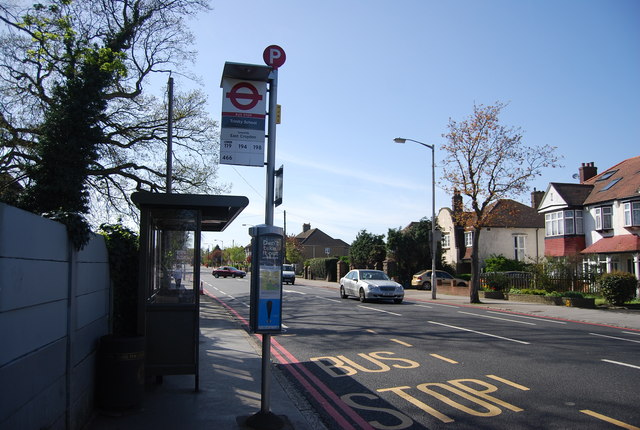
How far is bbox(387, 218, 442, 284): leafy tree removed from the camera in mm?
41188

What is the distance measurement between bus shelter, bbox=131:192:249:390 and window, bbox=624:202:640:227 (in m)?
29.5

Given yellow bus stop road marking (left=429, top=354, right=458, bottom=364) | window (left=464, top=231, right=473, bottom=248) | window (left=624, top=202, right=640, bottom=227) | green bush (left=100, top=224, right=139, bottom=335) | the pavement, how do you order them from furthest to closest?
window (left=464, top=231, right=473, bottom=248) → window (left=624, top=202, right=640, bottom=227) → yellow bus stop road marking (left=429, top=354, right=458, bottom=364) → green bush (left=100, top=224, right=139, bottom=335) → the pavement

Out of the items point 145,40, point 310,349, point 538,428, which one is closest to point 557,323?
point 310,349

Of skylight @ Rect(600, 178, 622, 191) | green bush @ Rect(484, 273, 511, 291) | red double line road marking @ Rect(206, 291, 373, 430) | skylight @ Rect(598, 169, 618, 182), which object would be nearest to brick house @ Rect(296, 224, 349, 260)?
skylight @ Rect(598, 169, 618, 182)

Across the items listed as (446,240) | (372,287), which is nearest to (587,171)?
(446,240)

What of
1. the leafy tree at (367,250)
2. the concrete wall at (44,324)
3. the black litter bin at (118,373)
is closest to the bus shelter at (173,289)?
the black litter bin at (118,373)

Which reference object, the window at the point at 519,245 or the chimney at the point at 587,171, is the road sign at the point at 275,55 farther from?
the window at the point at 519,245

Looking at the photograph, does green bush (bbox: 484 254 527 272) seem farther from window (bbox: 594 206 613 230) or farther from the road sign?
the road sign

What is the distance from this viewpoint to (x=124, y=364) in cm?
554

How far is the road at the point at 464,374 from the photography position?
5.68 metres

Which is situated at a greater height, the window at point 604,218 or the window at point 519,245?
the window at point 604,218

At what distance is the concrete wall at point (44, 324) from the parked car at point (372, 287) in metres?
17.1

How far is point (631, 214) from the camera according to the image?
29328 mm

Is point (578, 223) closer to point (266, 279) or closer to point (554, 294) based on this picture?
point (554, 294)
